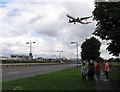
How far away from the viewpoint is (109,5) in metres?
11.6

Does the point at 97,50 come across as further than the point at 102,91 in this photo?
Yes

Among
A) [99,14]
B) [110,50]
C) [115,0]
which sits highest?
[115,0]

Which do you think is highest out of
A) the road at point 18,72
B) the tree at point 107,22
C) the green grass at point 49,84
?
the tree at point 107,22

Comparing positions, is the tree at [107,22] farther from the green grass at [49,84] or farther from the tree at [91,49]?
the tree at [91,49]

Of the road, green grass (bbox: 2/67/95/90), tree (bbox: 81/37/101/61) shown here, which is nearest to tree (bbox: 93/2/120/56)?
green grass (bbox: 2/67/95/90)

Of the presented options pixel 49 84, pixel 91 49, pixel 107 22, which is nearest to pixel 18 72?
pixel 49 84

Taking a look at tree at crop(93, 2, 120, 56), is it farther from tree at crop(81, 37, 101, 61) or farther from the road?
tree at crop(81, 37, 101, 61)

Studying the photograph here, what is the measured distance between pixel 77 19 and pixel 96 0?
24.0 m

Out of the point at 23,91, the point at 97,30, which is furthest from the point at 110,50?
the point at 23,91

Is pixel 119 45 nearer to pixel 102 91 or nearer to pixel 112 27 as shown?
pixel 112 27

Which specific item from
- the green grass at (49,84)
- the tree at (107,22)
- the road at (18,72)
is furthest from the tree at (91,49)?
the tree at (107,22)

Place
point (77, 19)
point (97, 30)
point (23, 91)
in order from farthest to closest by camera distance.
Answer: point (77, 19)
point (97, 30)
point (23, 91)

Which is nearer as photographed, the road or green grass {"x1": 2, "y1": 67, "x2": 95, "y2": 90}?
green grass {"x1": 2, "y1": 67, "x2": 95, "y2": 90}

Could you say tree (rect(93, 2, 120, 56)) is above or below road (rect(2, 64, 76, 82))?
above
